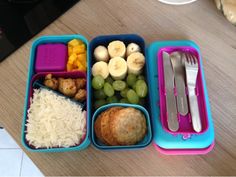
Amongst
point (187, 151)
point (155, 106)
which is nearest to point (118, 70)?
point (155, 106)

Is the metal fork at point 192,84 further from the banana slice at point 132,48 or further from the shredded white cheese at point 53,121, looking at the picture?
the shredded white cheese at point 53,121

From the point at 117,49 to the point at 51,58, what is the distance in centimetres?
15

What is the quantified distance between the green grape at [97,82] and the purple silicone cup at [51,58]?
74 millimetres

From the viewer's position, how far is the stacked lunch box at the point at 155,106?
547 mm

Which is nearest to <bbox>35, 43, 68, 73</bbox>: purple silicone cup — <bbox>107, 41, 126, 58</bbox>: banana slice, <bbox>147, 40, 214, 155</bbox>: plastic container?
<bbox>107, 41, 126, 58</bbox>: banana slice

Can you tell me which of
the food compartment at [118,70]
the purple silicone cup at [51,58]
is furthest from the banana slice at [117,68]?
the purple silicone cup at [51,58]

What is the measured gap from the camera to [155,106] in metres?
0.59

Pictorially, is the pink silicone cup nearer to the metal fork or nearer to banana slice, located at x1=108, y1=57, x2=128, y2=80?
the metal fork

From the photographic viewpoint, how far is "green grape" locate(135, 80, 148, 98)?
0.58 meters

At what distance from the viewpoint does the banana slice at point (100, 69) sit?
2.02ft

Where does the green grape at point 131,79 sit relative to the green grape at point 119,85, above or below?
below

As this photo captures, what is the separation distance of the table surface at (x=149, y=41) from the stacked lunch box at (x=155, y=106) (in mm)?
26

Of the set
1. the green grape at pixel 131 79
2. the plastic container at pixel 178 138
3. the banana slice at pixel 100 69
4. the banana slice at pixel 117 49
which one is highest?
the banana slice at pixel 117 49

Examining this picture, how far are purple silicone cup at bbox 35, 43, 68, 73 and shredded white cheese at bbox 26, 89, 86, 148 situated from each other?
0.05 m
